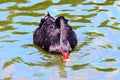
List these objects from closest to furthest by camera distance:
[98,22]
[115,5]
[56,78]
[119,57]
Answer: [56,78] < [119,57] < [98,22] < [115,5]

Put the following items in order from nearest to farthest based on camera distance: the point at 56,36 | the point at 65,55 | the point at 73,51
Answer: the point at 65,55 < the point at 73,51 < the point at 56,36

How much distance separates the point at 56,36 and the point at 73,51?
624mm

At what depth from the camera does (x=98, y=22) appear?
1339 cm

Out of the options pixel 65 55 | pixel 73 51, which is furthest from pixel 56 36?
pixel 65 55

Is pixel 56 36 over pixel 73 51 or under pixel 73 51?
over

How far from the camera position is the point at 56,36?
12227 mm

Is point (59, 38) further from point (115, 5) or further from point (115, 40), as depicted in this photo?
point (115, 5)

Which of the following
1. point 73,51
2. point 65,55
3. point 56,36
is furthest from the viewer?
point 56,36

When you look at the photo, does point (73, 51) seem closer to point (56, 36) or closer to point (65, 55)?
point (65, 55)

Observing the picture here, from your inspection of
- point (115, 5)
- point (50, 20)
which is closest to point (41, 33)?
point (50, 20)

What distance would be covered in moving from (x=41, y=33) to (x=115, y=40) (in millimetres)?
1934

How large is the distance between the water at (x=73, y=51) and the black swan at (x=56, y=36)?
16cm

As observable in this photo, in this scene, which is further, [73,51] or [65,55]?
[73,51]

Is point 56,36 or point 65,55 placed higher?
point 56,36
